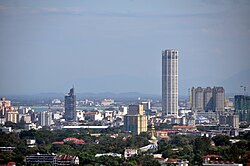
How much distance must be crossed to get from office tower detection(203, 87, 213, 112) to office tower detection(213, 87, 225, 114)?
0.70 feet

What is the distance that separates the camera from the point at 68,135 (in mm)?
35781

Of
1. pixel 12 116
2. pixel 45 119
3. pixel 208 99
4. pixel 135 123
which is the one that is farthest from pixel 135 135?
pixel 208 99

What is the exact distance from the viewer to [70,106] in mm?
52375

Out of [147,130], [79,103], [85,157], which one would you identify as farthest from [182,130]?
[79,103]

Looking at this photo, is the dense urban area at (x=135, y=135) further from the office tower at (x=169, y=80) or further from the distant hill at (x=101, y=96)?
the distant hill at (x=101, y=96)

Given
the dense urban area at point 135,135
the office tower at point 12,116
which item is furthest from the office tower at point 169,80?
the office tower at point 12,116

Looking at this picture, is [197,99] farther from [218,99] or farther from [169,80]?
[218,99]

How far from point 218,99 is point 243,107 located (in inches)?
326

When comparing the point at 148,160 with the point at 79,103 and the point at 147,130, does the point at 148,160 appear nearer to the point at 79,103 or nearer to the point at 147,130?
the point at 147,130

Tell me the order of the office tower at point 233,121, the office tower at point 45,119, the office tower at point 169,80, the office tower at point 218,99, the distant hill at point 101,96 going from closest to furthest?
the office tower at point 233,121, the office tower at point 45,119, the office tower at point 218,99, the office tower at point 169,80, the distant hill at point 101,96

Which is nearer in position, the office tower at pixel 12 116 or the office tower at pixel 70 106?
the office tower at pixel 12 116

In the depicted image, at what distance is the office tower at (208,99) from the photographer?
52.0 metres

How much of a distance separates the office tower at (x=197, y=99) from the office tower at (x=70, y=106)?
657cm

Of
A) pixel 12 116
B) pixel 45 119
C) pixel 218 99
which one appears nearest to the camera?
pixel 12 116
